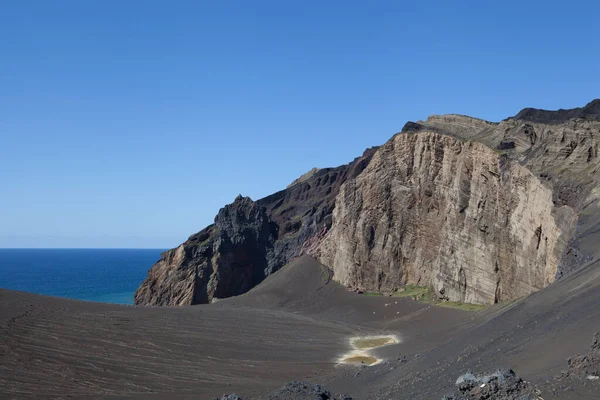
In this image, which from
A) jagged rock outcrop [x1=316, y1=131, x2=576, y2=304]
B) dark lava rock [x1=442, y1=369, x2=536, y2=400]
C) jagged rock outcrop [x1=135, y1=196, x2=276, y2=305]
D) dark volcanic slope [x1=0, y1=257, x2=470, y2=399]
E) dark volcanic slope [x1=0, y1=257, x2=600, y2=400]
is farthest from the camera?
jagged rock outcrop [x1=135, y1=196, x2=276, y2=305]

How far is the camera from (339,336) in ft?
154

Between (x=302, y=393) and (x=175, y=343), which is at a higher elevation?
(x=175, y=343)

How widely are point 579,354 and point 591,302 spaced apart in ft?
21.3

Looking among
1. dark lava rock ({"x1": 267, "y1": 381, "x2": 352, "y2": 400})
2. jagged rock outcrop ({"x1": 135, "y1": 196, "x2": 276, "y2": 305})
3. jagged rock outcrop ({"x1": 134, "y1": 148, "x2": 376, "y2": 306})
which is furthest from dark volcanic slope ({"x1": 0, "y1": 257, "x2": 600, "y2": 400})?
jagged rock outcrop ({"x1": 134, "y1": 148, "x2": 376, "y2": 306})

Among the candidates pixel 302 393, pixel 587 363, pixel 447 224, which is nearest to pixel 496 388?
pixel 587 363

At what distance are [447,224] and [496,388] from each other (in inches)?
1545

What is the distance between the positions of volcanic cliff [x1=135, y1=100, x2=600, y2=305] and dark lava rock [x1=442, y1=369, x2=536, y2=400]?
1718 centimetres

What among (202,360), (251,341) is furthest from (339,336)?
(202,360)

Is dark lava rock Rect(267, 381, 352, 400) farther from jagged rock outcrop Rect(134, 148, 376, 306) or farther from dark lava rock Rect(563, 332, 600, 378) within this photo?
jagged rock outcrop Rect(134, 148, 376, 306)

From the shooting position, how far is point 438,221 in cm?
5709

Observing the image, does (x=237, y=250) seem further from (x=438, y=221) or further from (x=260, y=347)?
(x=260, y=347)

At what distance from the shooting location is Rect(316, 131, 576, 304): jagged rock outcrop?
136 ft

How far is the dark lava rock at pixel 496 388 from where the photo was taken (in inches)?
592

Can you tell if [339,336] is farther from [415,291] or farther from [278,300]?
[278,300]
